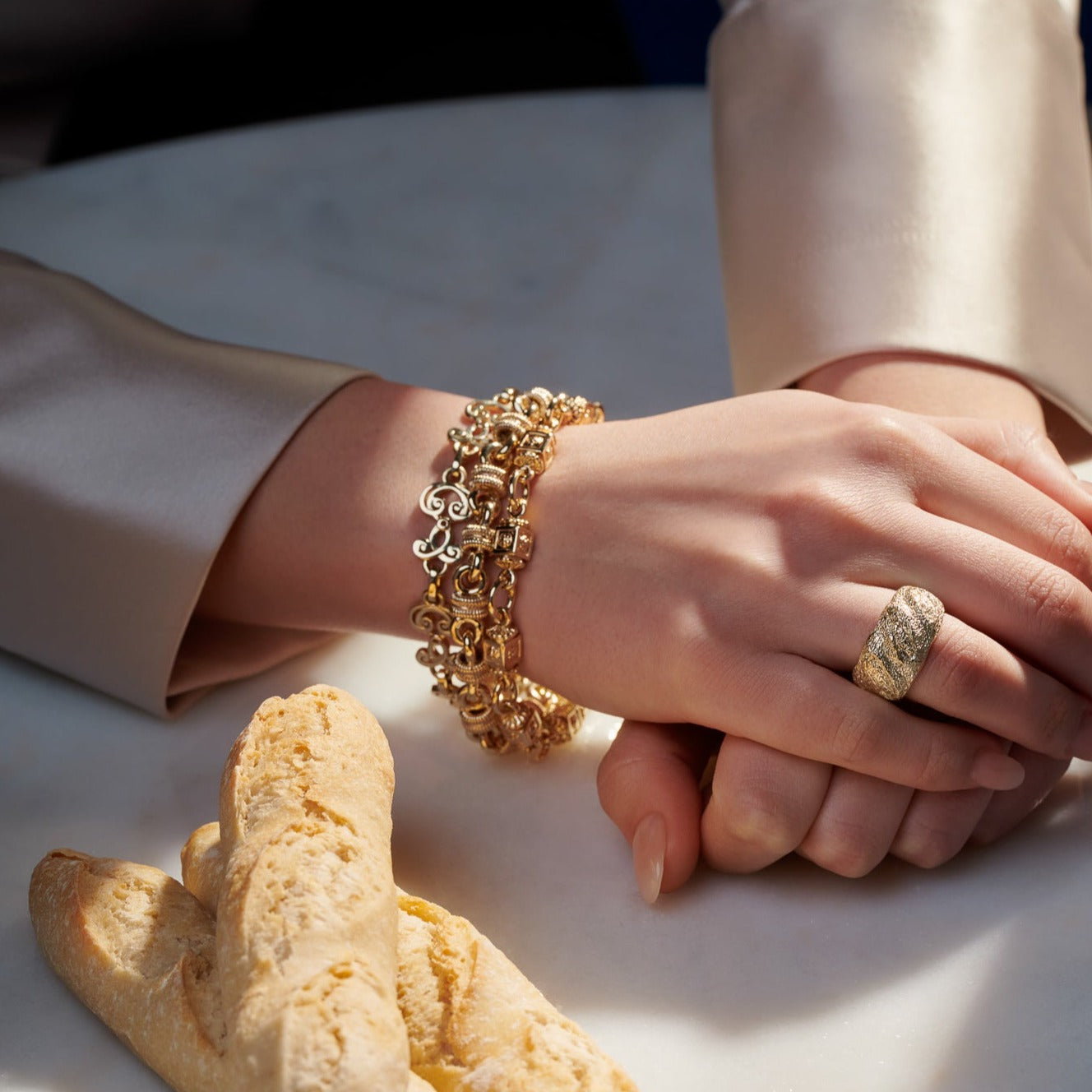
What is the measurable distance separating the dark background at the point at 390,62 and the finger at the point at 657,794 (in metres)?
1.74

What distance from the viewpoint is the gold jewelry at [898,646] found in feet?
1.87

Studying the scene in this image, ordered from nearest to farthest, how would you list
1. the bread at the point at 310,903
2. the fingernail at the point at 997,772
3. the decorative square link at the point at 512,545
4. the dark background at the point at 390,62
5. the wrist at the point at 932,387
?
the bread at the point at 310,903 → the fingernail at the point at 997,772 → the decorative square link at the point at 512,545 → the wrist at the point at 932,387 → the dark background at the point at 390,62

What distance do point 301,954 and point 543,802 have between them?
0.23 metres

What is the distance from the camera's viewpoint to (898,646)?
57 cm

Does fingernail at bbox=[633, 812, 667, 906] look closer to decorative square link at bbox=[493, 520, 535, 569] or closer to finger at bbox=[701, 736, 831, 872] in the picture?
finger at bbox=[701, 736, 831, 872]

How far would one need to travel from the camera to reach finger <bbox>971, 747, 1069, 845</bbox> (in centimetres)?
58

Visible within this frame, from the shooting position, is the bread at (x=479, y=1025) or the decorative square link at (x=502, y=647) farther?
the decorative square link at (x=502, y=647)

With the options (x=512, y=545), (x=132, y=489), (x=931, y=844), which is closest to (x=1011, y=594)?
(x=931, y=844)

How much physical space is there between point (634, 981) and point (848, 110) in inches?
25.9

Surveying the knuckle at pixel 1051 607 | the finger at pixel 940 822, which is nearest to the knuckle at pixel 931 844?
the finger at pixel 940 822

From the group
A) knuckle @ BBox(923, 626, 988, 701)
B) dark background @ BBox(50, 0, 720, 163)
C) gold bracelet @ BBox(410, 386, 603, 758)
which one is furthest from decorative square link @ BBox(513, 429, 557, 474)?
dark background @ BBox(50, 0, 720, 163)

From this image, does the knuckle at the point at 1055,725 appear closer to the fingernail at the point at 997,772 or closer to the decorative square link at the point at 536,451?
the fingernail at the point at 997,772

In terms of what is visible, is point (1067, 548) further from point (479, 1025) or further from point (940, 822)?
point (479, 1025)

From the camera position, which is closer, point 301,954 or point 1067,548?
point 301,954
